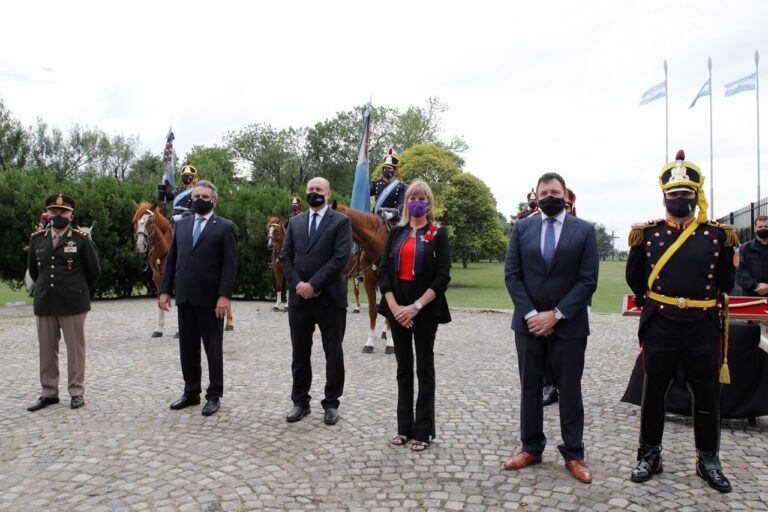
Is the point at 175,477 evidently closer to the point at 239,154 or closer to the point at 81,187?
the point at 81,187

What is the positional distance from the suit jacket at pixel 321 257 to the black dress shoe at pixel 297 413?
38.4 inches

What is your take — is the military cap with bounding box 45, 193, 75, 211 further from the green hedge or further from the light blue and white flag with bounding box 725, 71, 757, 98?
the light blue and white flag with bounding box 725, 71, 757, 98

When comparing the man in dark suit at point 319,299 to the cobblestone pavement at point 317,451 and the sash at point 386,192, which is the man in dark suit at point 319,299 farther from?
the sash at point 386,192

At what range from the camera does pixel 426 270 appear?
16.1 feet

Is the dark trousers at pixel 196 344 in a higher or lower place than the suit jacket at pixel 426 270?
lower

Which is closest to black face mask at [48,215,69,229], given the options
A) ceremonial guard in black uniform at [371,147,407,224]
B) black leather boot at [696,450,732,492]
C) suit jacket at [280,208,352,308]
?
suit jacket at [280,208,352,308]

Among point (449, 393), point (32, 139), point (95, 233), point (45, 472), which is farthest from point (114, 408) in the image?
Answer: point (32, 139)

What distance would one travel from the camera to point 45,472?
4328mm

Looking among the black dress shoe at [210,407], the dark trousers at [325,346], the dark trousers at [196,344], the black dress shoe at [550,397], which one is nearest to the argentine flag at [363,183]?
the dark trousers at [196,344]

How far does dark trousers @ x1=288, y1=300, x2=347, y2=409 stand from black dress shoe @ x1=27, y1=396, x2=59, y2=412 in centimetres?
255

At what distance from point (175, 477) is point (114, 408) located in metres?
2.16

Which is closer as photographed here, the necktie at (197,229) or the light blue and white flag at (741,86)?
the necktie at (197,229)

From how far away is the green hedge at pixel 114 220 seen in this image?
1673 centimetres

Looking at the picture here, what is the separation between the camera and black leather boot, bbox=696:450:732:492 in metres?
4.02
